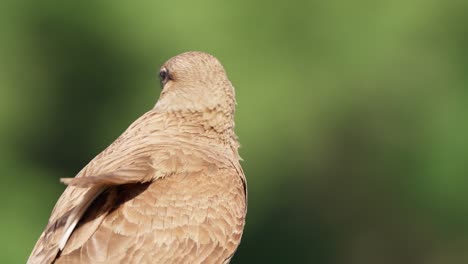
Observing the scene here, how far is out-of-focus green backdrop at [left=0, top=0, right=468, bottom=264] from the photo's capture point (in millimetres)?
9969

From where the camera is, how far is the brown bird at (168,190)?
4406mm

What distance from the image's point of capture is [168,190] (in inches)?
184

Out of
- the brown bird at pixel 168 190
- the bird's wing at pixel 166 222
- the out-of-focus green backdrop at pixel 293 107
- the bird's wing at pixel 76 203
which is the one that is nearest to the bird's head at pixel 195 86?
the brown bird at pixel 168 190

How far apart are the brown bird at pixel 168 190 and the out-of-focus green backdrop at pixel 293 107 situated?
13.8 feet

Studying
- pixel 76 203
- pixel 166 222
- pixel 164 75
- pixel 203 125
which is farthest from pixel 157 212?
pixel 164 75

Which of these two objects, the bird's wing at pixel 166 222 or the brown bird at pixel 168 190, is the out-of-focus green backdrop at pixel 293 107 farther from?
the bird's wing at pixel 166 222

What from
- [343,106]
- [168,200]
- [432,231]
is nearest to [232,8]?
[343,106]

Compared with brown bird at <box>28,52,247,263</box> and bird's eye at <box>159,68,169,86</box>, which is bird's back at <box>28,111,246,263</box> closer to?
brown bird at <box>28,52,247,263</box>

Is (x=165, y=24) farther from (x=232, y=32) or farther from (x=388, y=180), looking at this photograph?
(x=388, y=180)

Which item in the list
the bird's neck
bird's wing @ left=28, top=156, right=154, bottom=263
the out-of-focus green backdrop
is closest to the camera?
bird's wing @ left=28, top=156, right=154, bottom=263

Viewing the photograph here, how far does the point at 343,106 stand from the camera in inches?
427

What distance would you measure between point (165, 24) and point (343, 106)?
198 centimetres

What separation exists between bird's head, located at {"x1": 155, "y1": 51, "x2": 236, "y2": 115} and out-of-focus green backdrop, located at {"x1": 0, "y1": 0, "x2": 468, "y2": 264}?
13.6ft

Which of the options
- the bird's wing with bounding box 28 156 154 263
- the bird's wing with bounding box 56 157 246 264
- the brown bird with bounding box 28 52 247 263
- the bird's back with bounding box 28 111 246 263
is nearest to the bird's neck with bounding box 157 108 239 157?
the brown bird with bounding box 28 52 247 263
